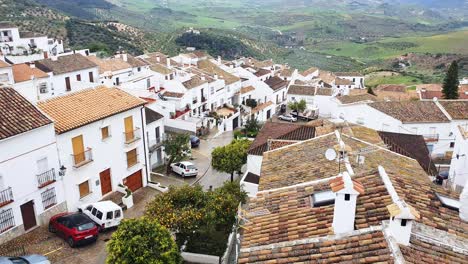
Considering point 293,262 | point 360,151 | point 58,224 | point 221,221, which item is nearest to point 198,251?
point 221,221

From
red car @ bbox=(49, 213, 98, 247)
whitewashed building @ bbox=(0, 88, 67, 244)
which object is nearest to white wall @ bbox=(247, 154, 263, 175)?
red car @ bbox=(49, 213, 98, 247)

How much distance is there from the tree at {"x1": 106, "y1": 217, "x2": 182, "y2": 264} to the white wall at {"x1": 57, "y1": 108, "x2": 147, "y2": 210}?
8484mm

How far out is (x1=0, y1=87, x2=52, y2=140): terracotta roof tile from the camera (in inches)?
760

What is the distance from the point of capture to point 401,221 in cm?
866

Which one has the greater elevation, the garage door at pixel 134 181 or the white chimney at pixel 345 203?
the white chimney at pixel 345 203

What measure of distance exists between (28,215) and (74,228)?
2.74m

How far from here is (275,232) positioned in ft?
36.2

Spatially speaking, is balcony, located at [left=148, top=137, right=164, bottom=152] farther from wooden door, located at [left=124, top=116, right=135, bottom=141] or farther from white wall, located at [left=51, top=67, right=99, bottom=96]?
white wall, located at [left=51, top=67, right=99, bottom=96]

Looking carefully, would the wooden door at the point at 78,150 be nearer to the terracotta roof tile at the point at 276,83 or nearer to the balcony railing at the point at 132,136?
the balcony railing at the point at 132,136

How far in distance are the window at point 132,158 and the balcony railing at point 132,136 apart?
0.90 metres

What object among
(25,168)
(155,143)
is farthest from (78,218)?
(155,143)

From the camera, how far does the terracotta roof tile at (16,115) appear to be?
19.3 meters

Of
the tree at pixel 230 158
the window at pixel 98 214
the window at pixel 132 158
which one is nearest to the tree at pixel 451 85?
the tree at pixel 230 158

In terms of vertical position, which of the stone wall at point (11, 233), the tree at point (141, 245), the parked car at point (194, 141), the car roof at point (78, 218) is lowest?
the parked car at point (194, 141)
